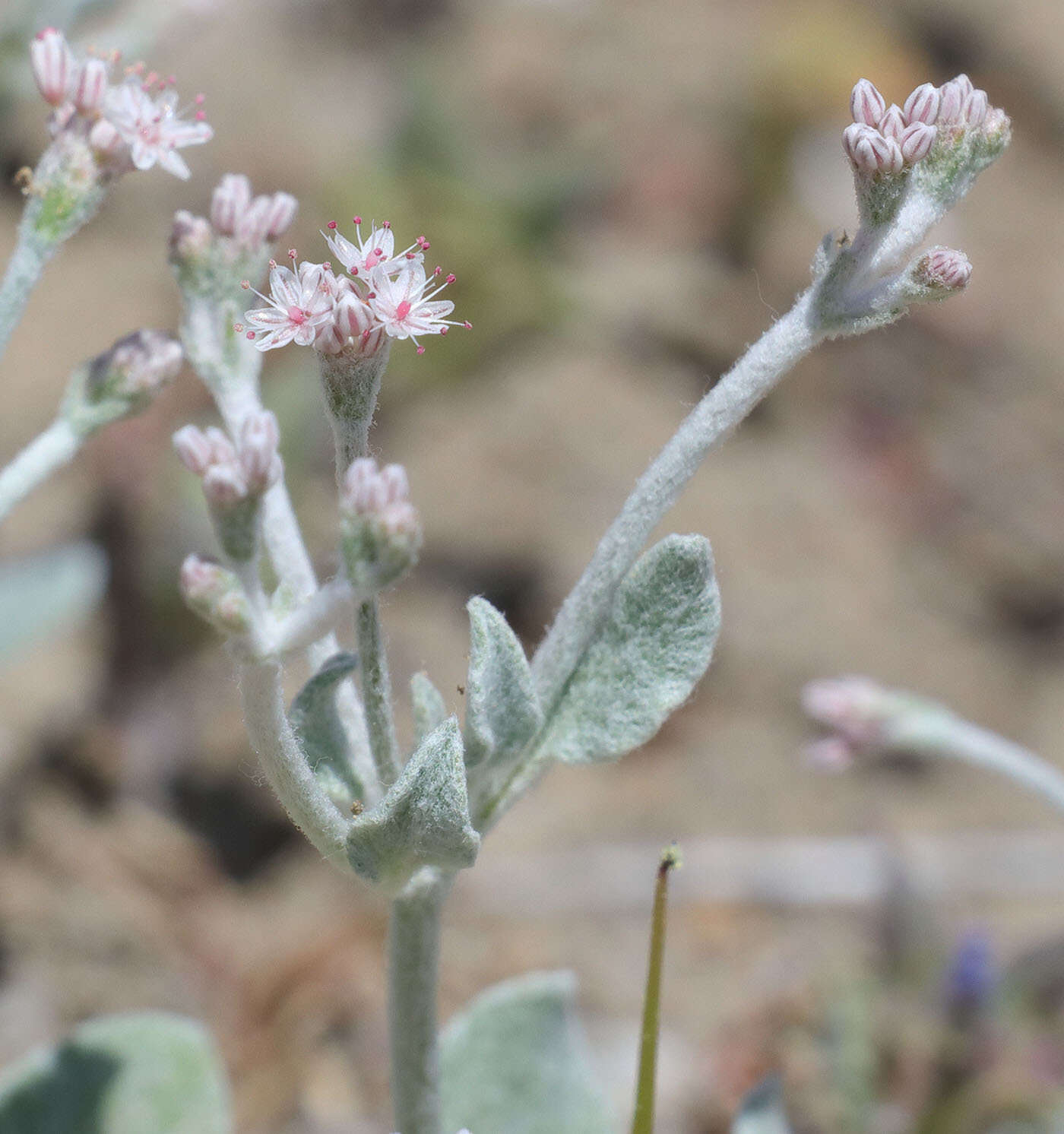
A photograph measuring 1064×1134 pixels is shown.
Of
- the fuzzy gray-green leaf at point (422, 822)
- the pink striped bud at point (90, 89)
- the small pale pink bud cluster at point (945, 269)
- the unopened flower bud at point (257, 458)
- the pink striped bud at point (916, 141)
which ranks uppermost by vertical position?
the pink striped bud at point (90, 89)

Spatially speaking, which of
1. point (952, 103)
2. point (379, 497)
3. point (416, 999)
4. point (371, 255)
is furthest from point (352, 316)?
point (416, 999)

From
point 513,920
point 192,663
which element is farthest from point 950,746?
point 192,663

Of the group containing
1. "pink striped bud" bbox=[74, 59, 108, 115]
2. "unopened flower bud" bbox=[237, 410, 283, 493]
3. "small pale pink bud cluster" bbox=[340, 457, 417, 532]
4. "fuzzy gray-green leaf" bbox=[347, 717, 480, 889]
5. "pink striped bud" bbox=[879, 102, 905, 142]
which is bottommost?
"fuzzy gray-green leaf" bbox=[347, 717, 480, 889]

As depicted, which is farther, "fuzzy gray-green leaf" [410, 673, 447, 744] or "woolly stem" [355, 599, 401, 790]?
"fuzzy gray-green leaf" [410, 673, 447, 744]

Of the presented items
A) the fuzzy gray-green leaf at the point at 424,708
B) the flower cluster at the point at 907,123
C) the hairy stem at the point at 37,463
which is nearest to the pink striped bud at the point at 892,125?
the flower cluster at the point at 907,123

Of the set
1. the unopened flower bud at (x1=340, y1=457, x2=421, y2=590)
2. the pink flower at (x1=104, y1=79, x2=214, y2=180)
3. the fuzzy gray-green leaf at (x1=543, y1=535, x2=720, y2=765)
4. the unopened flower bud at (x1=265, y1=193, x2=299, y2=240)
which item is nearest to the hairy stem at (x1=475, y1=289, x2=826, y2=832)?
the fuzzy gray-green leaf at (x1=543, y1=535, x2=720, y2=765)

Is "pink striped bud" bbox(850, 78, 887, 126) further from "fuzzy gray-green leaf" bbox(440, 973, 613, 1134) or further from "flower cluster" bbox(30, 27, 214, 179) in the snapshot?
"fuzzy gray-green leaf" bbox(440, 973, 613, 1134)

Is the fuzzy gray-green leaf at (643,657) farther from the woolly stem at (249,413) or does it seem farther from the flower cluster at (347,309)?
the flower cluster at (347,309)
